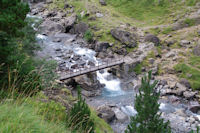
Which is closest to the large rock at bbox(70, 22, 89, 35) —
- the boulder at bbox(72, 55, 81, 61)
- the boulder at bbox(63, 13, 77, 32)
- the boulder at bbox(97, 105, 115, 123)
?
the boulder at bbox(63, 13, 77, 32)

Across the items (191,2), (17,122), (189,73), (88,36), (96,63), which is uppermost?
(191,2)

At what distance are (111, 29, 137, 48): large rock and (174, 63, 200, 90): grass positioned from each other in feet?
54.6

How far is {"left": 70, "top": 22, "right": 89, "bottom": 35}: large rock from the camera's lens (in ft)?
226

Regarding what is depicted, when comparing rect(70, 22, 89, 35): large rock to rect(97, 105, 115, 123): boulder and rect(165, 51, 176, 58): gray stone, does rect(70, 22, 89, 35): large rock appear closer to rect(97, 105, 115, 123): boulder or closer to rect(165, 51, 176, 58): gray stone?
rect(165, 51, 176, 58): gray stone

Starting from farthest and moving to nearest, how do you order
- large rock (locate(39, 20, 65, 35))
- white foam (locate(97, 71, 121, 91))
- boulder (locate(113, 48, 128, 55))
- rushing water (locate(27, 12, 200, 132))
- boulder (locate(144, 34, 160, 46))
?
1. large rock (locate(39, 20, 65, 35))
2. boulder (locate(144, 34, 160, 46))
3. boulder (locate(113, 48, 128, 55))
4. white foam (locate(97, 71, 121, 91))
5. rushing water (locate(27, 12, 200, 132))

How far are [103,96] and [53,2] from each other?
93186mm

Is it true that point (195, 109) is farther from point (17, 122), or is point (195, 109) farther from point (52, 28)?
point (52, 28)

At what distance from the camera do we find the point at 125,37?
56812 millimetres

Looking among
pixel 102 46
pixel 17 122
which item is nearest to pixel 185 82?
pixel 102 46

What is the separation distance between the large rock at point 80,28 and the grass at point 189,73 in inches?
1532

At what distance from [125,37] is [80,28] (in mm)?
22086

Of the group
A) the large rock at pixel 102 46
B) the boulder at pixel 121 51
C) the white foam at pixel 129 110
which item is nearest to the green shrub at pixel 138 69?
the boulder at pixel 121 51

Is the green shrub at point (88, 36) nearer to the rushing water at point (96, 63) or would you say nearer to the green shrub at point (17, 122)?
the rushing water at point (96, 63)

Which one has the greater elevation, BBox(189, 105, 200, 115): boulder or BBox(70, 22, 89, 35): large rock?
BBox(70, 22, 89, 35): large rock
